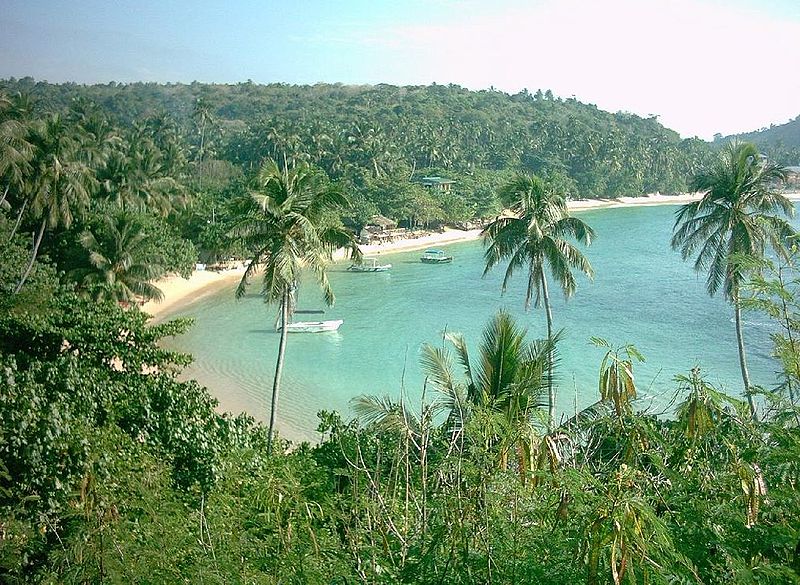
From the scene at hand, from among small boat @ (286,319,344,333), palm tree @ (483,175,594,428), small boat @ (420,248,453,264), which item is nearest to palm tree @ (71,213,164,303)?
small boat @ (286,319,344,333)

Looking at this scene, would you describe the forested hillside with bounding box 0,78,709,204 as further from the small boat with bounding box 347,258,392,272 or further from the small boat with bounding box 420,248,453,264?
the small boat with bounding box 347,258,392,272

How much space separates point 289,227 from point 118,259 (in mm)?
15385

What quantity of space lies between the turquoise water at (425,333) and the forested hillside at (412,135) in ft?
57.8

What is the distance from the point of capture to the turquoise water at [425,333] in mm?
23047

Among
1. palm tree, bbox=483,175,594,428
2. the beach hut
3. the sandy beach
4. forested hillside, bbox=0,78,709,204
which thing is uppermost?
forested hillside, bbox=0,78,709,204

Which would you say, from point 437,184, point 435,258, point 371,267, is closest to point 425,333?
point 371,267

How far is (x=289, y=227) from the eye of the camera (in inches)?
611

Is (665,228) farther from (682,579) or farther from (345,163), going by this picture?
(682,579)

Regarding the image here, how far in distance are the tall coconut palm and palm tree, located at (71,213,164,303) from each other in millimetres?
1342

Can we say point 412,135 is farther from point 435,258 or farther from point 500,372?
point 500,372

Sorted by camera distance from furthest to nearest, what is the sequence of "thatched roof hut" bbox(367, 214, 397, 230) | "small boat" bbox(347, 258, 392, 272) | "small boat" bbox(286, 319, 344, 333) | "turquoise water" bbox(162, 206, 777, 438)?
"thatched roof hut" bbox(367, 214, 397, 230)
"small boat" bbox(347, 258, 392, 272)
"small boat" bbox(286, 319, 344, 333)
"turquoise water" bbox(162, 206, 777, 438)

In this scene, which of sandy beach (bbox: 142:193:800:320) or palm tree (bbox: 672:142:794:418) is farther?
sandy beach (bbox: 142:193:800:320)

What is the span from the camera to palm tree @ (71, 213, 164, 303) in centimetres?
2761

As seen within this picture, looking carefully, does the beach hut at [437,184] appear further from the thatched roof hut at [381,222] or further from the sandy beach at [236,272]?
the thatched roof hut at [381,222]
